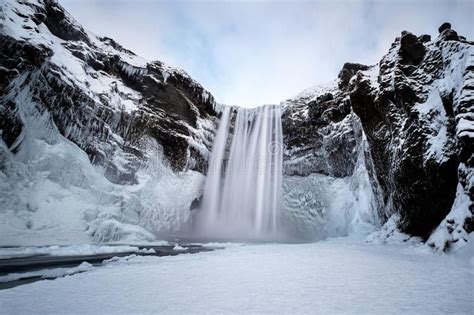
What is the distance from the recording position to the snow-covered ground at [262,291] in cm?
301

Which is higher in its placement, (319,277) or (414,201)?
(414,201)

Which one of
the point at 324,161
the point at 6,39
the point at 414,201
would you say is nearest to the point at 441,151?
the point at 414,201

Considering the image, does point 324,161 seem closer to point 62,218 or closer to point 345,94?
point 345,94

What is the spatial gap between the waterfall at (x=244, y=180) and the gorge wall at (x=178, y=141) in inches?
43.0

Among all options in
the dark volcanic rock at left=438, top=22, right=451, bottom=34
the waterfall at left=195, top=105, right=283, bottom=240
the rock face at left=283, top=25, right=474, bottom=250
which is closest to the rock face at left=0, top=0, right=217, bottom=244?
the waterfall at left=195, top=105, right=283, bottom=240

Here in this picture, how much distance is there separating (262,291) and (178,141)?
66.5 feet

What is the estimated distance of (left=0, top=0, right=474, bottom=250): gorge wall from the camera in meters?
9.86

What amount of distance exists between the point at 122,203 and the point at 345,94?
70.0 ft

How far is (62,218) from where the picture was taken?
14234 mm

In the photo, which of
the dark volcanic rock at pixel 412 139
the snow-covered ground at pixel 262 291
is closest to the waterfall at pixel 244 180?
the dark volcanic rock at pixel 412 139

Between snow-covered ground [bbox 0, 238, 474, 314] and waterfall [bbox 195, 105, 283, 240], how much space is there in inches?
772

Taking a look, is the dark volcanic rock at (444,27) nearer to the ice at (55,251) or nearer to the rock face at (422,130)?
the rock face at (422,130)

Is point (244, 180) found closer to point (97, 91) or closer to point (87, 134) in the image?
point (87, 134)

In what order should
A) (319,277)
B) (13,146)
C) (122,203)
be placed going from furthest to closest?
(122,203) < (13,146) < (319,277)
